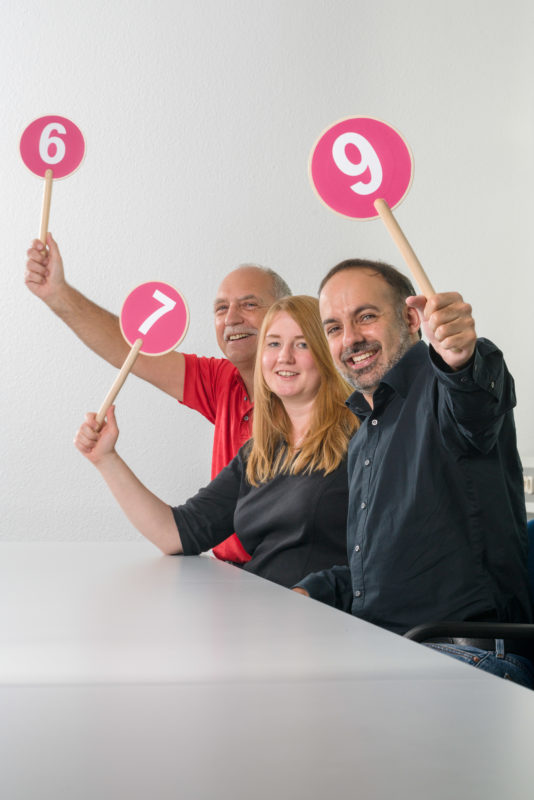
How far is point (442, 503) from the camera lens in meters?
1.24

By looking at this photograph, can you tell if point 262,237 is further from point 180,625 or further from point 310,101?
point 180,625

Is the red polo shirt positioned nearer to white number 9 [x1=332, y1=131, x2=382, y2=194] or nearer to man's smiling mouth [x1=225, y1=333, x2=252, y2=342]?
man's smiling mouth [x1=225, y1=333, x2=252, y2=342]

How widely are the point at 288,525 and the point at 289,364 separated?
1.28ft

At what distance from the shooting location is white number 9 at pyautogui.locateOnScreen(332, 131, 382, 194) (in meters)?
1.16

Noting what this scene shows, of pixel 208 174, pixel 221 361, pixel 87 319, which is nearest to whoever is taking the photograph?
pixel 87 319

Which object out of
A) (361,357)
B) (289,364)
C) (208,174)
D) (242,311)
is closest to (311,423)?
(289,364)

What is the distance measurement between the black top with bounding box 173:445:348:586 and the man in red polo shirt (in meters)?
0.49

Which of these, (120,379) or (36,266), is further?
(36,266)

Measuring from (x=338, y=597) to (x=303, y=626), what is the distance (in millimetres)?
671

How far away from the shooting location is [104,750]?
1.19 feet

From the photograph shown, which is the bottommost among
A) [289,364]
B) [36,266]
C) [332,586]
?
[332,586]

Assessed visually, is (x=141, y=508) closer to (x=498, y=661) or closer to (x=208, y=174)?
(x=498, y=661)

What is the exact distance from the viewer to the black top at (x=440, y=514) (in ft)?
3.88

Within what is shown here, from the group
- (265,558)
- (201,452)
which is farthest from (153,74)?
(265,558)
